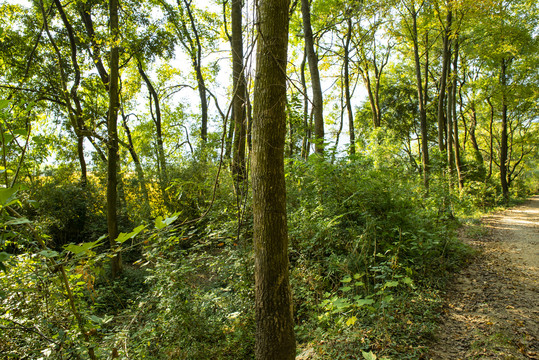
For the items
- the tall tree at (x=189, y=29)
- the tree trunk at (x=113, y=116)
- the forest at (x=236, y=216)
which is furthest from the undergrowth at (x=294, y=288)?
the tall tree at (x=189, y=29)

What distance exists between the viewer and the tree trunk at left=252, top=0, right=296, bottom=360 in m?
2.31

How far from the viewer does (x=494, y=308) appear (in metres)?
3.72

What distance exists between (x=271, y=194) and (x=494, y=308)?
359 centimetres

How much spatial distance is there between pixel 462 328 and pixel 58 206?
1193 centimetres

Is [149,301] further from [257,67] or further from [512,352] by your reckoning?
[512,352]

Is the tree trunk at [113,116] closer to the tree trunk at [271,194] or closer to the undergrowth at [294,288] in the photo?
the undergrowth at [294,288]

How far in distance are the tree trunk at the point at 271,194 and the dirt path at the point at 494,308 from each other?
5.84ft

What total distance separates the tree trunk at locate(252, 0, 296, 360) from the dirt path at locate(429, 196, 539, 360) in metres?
1.78

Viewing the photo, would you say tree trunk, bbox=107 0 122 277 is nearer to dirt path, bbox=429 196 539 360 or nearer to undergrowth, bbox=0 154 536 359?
undergrowth, bbox=0 154 536 359

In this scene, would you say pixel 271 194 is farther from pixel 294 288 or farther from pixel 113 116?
pixel 113 116

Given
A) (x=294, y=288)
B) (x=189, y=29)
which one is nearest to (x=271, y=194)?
(x=294, y=288)

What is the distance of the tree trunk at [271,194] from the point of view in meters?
2.31

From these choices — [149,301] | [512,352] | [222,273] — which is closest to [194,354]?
[149,301]

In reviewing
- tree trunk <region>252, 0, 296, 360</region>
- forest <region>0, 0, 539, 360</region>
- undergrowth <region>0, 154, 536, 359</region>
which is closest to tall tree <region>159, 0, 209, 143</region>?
forest <region>0, 0, 539, 360</region>
